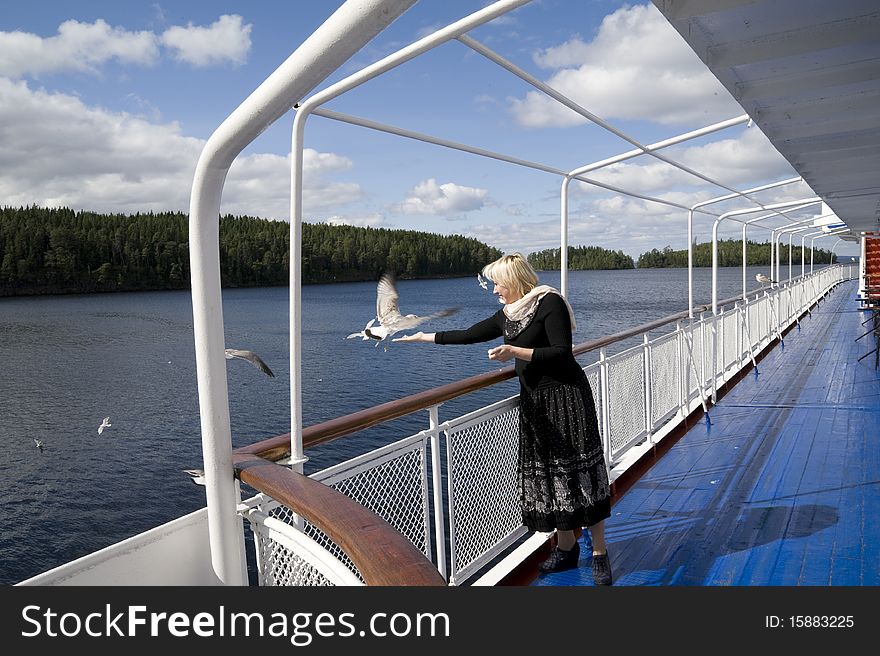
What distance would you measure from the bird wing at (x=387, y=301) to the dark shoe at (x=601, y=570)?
1.16 metres

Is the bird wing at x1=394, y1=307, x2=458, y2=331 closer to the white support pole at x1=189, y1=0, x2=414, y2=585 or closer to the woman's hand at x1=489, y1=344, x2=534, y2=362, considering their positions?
the woman's hand at x1=489, y1=344, x2=534, y2=362

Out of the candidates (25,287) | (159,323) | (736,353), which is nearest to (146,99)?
(25,287)

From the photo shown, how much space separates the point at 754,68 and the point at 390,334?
192 centimetres

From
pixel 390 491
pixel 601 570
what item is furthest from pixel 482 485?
pixel 390 491

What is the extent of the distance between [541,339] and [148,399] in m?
24.8

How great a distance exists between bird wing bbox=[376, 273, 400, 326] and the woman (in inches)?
11.2

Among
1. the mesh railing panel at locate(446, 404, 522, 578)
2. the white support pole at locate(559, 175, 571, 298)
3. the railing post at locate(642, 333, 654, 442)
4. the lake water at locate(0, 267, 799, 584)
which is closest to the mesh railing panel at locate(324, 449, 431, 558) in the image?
the mesh railing panel at locate(446, 404, 522, 578)

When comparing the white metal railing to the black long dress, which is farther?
the black long dress

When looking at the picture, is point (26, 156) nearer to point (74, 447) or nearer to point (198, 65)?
point (198, 65)

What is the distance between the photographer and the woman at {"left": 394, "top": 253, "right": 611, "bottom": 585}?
2223 millimetres

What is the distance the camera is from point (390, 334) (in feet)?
7.95

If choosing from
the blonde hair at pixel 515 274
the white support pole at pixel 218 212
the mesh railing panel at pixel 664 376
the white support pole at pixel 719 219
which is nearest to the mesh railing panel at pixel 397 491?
the white support pole at pixel 218 212

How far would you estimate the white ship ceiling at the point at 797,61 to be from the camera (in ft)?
7.68

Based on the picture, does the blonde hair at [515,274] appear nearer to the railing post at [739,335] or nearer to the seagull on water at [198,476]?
the seagull on water at [198,476]
